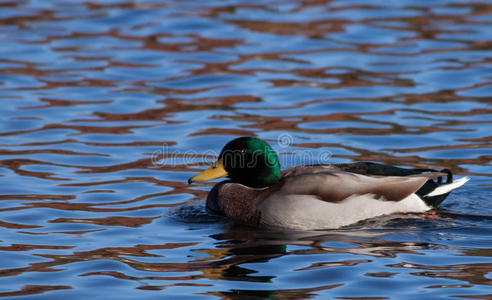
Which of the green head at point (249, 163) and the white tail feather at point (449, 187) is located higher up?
the green head at point (249, 163)

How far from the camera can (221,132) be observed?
1149 cm

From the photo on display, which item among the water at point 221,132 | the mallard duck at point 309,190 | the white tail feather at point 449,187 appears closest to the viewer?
the water at point 221,132

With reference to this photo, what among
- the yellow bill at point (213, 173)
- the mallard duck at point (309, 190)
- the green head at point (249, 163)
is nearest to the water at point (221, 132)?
the mallard duck at point (309, 190)

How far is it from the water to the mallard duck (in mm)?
166

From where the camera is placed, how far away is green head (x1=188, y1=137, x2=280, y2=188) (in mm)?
8727

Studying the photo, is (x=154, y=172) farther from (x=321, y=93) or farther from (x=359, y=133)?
(x=321, y=93)

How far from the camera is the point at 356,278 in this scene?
6.81 m

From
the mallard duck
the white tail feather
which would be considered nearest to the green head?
the mallard duck

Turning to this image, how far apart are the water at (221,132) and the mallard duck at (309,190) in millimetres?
166

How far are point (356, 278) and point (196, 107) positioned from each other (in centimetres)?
611

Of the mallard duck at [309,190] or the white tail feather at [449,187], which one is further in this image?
the white tail feather at [449,187]

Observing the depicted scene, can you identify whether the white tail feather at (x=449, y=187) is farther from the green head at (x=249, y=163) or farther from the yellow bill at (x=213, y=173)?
the yellow bill at (x=213, y=173)

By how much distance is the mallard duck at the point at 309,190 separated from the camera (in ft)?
27.4

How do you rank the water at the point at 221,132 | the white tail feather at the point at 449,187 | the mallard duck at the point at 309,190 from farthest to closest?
1. the white tail feather at the point at 449,187
2. the mallard duck at the point at 309,190
3. the water at the point at 221,132
